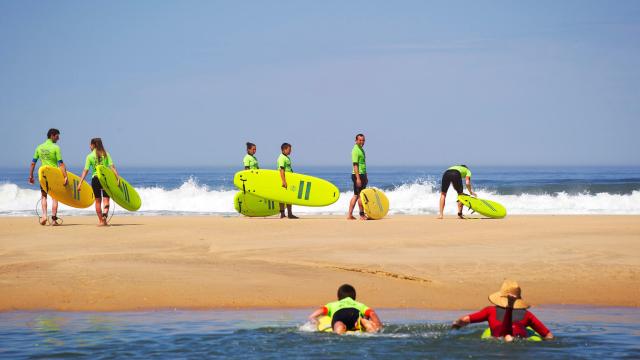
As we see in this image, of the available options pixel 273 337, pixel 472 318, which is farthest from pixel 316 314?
pixel 472 318

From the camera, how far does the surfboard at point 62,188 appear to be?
49.6ft

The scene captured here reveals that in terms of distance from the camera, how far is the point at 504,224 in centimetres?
1581

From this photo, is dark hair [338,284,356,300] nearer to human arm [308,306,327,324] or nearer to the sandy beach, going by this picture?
human arm [308,306,327,324]

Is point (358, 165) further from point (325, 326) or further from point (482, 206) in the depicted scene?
point (325, 326)

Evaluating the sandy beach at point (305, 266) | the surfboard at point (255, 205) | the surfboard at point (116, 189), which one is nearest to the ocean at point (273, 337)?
the sandy beach at point (305, 266)

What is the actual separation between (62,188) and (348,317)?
9532 millimetres

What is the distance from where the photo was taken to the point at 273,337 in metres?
7.33

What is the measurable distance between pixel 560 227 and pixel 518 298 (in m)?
8.52

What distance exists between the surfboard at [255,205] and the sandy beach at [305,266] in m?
3.47

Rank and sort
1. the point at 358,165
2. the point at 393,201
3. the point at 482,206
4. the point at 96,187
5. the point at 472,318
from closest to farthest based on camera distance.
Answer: the point at 472,318, the point at 96,187, the point at 358,165, the point at 482,206, the point at 393,201

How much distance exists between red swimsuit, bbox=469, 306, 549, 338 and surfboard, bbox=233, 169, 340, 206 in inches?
414

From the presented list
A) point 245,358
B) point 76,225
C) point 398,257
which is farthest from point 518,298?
point 76,225

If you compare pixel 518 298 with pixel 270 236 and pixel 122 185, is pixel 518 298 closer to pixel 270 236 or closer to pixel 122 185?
pixel 270 236

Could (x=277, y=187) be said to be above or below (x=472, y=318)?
above
